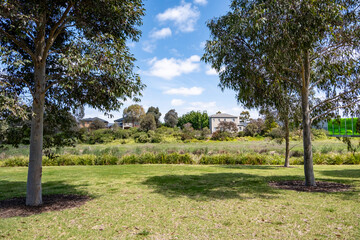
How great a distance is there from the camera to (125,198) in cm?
717

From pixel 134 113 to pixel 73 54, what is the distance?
210ft

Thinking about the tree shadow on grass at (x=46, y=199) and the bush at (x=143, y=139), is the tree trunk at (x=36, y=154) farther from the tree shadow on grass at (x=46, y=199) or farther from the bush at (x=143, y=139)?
the bush at (x=143, y=139)

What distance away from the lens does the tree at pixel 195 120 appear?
77.7 metres

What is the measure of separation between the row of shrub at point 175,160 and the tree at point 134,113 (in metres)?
50.8

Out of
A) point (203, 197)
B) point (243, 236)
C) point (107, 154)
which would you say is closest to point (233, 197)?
point (203, 197)

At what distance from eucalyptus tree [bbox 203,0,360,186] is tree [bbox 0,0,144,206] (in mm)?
3360

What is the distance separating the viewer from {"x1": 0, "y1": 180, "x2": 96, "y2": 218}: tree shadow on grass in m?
5.91

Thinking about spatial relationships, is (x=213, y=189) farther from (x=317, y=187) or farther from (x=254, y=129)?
(x=254, y=129)

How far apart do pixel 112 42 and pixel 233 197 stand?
575 centimetres

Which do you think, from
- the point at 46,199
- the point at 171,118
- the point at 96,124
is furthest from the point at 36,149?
the point at 171,118

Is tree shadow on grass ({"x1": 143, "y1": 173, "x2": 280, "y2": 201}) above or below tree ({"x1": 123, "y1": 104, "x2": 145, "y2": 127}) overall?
below

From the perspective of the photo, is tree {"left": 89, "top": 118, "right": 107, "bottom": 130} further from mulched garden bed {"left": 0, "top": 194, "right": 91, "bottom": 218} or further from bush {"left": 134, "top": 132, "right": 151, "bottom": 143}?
mulched garden bed {"left": 0, "top": 194, "right": 91, "bottom": 218}

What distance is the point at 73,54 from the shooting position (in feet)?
19.0

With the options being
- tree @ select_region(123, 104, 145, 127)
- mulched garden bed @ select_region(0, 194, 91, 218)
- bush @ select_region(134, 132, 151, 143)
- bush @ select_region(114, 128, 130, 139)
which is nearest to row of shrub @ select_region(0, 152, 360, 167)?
mulched garden bed @ select_region(0, 194, 91, 218)
